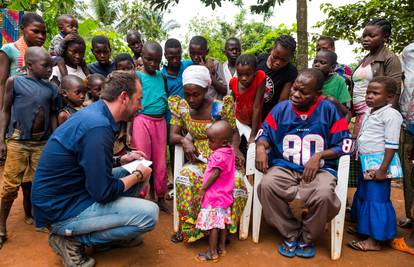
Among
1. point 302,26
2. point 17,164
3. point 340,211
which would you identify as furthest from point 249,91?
point 302,26

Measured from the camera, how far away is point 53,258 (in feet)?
8.61

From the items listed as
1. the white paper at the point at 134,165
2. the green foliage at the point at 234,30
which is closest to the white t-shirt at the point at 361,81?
the white paper at the point at 134,165

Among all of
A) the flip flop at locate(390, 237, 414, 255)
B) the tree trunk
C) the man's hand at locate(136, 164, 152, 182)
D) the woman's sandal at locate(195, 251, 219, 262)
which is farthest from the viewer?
the tree trunk

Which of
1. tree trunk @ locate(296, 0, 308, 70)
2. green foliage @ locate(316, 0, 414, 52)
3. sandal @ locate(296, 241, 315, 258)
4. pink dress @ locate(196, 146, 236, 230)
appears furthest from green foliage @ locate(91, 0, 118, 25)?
sandal @ locate(296, 241, 315, 258)

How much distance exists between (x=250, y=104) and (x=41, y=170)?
2.16 m

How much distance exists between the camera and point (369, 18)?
21.4 ft

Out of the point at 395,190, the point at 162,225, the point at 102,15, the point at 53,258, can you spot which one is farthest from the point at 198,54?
the point at 102,15

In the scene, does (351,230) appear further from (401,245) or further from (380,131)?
(380,131)

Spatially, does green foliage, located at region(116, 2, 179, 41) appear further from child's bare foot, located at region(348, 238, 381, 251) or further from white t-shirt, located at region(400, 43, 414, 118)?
child's bare foot, located at region(348, 238, 381, 251)

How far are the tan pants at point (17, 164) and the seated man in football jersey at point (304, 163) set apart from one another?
2121 millimetres

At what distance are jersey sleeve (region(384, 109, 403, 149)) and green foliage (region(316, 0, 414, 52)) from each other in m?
4.22

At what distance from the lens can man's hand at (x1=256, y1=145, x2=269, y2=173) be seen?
2.94 meters

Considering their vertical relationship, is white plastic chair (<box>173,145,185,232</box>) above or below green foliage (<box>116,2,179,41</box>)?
below

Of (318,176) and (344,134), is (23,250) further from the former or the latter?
(344,134)
